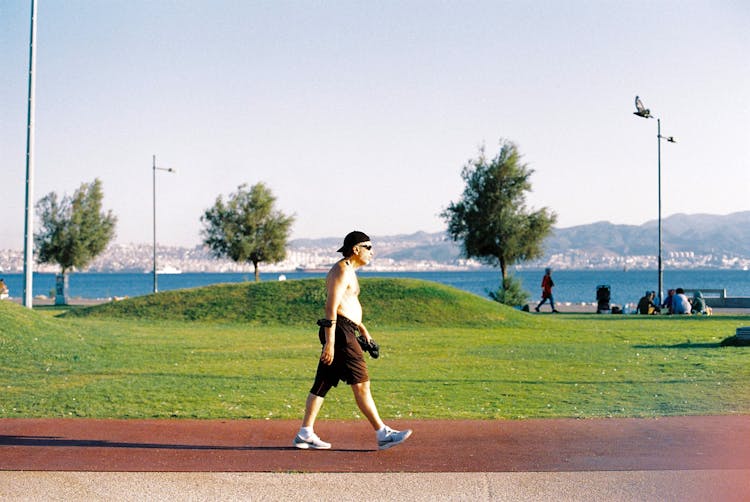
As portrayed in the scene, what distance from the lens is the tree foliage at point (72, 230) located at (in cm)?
5381

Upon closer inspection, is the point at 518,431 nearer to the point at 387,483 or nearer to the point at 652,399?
the point at 387,483

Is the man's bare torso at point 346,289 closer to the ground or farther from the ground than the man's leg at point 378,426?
farther from the ground

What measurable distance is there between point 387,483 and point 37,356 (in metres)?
11.0

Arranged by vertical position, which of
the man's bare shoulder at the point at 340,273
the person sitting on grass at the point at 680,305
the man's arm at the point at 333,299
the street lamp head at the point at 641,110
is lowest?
the person sitting on grass at the point at 680,305

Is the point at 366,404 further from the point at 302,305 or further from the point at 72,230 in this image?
the point at 72,230

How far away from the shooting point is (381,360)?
16.0 metres

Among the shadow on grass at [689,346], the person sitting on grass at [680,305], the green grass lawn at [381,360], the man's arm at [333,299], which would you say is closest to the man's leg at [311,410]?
the man's arm at [333,299]

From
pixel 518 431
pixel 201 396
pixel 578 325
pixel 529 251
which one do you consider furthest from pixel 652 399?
pixel 529 251

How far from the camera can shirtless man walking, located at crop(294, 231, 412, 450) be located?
24.5 feet

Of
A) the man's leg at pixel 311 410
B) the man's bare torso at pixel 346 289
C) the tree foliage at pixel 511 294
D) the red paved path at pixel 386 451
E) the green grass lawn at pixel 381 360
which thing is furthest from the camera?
the tree foliage at pixel 511 294

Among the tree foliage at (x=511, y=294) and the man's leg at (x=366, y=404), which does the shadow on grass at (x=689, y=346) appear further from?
the tree foliage at (x=511, y=294)

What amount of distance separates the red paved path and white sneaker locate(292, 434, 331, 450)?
9 centimetres

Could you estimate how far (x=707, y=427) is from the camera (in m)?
8.63

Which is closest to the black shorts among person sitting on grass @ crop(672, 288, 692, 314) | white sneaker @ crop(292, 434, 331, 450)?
white sneaker @ crop(292, 434, 331, 450)
